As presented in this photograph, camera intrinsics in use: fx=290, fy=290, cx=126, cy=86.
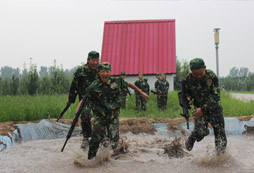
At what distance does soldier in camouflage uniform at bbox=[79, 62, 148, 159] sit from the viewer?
4992 mm

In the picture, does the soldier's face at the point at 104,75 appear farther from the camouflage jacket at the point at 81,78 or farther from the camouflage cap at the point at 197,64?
the camouflage cap at the point at 197,64

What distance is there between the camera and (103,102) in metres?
5.04

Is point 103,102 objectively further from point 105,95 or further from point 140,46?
point 140,46

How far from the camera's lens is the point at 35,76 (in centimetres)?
2444

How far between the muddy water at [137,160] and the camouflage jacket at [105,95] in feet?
2.73

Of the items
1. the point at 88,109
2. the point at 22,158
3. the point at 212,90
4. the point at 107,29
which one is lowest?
the point at 22,158

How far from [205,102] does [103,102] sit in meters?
1.83

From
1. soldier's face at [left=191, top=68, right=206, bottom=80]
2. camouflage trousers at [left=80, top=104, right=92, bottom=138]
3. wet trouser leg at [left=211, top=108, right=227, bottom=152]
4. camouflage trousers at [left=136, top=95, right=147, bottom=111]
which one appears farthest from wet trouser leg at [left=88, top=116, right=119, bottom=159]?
camouflage trousers at [left=136, top=95, right=147, bottom=111]

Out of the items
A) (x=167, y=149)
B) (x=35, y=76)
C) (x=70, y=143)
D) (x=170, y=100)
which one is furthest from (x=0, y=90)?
(x=167, y=149)

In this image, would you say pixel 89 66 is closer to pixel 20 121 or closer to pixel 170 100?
pixel 20 121

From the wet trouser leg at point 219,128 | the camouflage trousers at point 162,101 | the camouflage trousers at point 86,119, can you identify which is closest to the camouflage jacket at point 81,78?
the camouflage trousers at point 86,119

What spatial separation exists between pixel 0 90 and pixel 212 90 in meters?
26.1

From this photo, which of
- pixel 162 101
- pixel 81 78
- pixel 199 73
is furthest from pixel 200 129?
pixel 162 101

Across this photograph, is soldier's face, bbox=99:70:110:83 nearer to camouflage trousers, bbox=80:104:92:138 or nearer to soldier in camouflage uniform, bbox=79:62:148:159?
soldier in camouflage uniform, bbox=79:62:148:159
